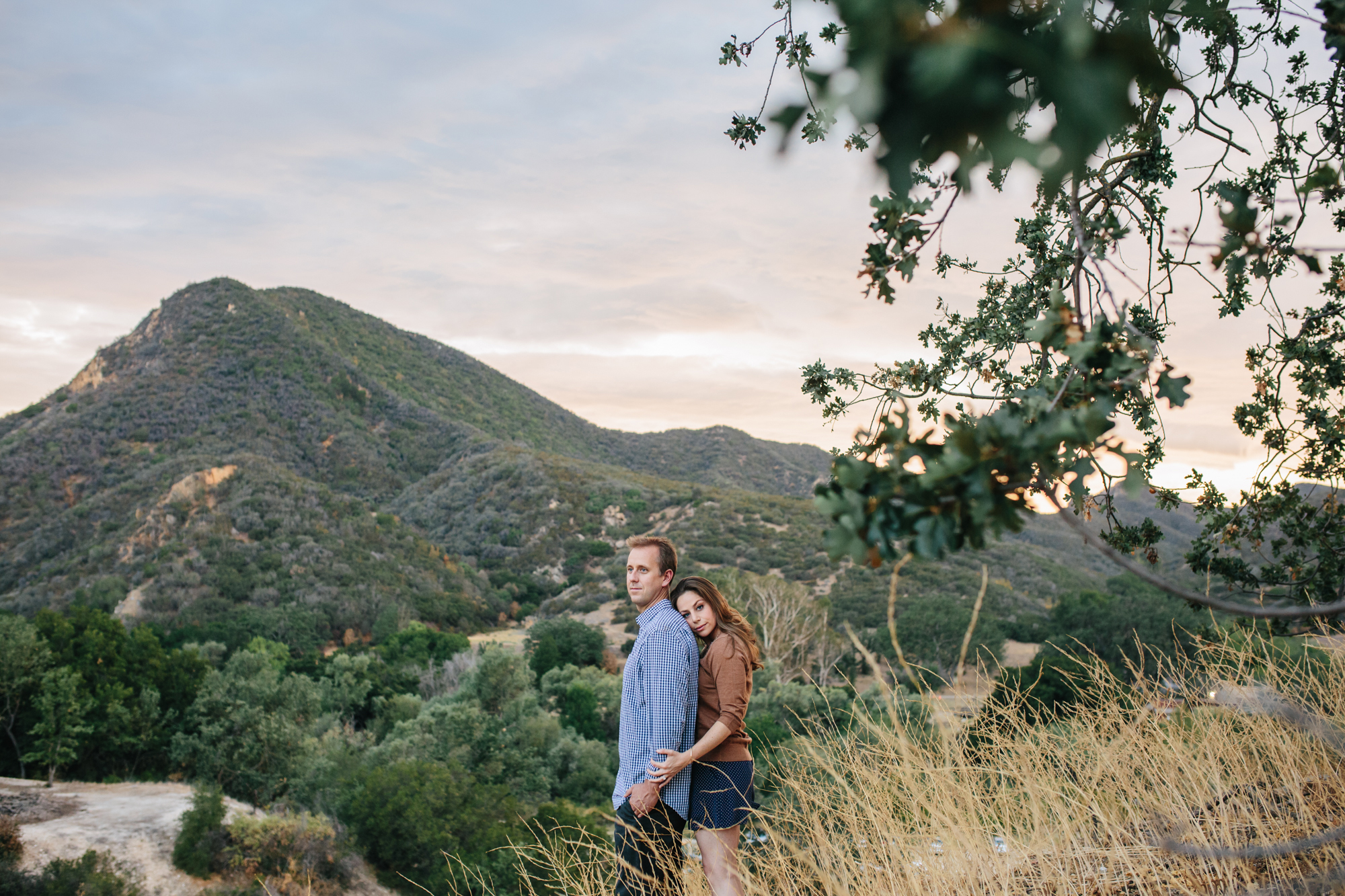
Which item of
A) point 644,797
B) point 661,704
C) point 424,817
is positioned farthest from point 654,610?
point 424,817

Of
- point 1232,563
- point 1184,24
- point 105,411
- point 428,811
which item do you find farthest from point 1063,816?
point 105,411

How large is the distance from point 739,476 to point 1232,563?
5739 centimetres

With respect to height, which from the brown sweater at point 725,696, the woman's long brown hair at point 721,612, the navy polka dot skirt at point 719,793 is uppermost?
the woman's long brown hair at point 721,612

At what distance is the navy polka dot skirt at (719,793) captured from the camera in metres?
2.64

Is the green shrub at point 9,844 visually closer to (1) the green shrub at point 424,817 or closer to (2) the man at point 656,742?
(1) the green shrub at point 424,817

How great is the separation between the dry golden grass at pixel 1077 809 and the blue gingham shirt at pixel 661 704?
0.32 meters

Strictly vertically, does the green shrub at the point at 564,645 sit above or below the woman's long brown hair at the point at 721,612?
below

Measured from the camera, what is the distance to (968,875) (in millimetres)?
2260

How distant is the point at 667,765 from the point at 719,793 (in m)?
0.27

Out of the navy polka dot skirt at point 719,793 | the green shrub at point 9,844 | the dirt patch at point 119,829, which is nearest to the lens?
the navy polka dot skirt at point 719,793

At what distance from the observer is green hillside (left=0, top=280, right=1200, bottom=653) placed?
26.9 metres

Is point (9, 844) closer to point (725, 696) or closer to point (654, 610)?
point (654, 610)

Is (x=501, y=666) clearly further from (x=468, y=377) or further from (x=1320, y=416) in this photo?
(x=468, y=377)

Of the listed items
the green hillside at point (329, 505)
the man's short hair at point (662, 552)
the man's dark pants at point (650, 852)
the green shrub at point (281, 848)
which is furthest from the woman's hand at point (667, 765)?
the green hillside at point (329, 505)
